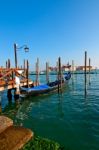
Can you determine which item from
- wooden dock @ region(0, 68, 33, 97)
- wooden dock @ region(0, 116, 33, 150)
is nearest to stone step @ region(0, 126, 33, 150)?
wooden dock @ region(0, 116, 33, 150)

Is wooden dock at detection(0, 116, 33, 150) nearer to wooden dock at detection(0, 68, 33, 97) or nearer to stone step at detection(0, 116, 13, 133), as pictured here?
stone step at detection(0, 116, 13, 133)

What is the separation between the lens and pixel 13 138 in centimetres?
162

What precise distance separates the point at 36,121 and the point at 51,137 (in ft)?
10.6

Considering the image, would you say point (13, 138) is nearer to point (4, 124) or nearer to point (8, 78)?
point (4, 124)

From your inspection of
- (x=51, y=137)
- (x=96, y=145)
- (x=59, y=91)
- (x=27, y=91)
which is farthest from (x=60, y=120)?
(x=59, y=91)

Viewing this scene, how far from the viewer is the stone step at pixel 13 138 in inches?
60.7

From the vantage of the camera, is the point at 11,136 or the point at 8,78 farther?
the point at 8,78

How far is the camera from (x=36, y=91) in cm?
2141

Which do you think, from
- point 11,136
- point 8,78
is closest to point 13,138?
point 11,136

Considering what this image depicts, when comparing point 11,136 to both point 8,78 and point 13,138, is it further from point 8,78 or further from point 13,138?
point 8,78

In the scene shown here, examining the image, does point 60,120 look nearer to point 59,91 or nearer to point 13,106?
point 13,106

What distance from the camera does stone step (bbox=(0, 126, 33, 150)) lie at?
154cm

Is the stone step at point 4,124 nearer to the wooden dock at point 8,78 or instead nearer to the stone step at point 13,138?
the stone step at point 13,138

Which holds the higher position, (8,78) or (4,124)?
(4,124)
